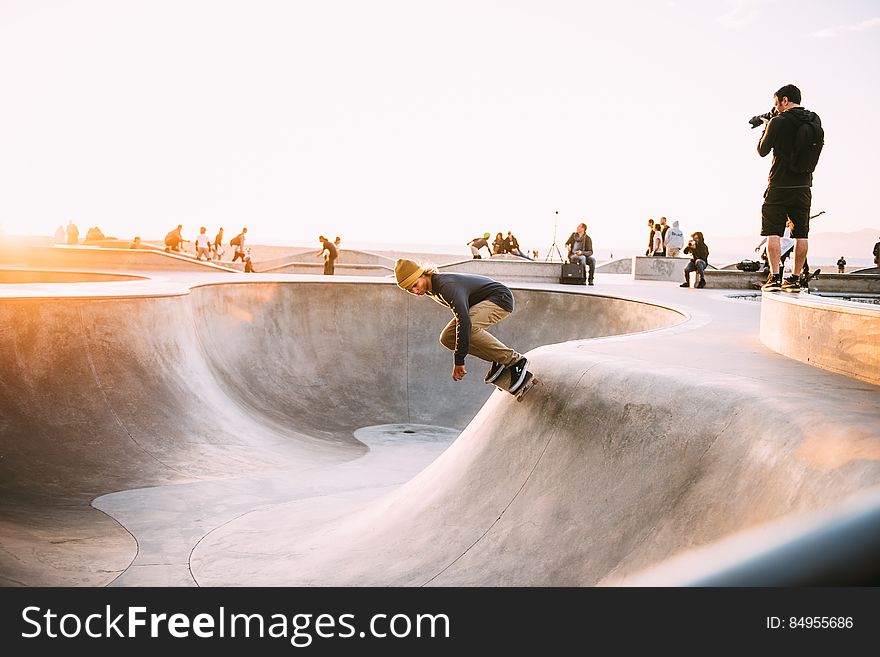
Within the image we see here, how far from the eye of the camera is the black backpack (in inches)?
254

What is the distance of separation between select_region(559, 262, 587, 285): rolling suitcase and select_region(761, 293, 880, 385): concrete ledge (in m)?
14.4

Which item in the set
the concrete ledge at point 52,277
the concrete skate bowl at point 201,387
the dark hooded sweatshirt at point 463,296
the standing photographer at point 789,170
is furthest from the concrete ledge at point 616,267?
the dark hooded sweatshirt at point 463,296

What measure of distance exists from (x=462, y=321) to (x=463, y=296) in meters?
0.26

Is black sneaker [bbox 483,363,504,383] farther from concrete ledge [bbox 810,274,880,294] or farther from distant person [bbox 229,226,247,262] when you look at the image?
distant person [bbox 229,226,247,262]

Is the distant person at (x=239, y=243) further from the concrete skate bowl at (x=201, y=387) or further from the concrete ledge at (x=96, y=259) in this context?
the concrete skate bowl at (x=201, y=387)

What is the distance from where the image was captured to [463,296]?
5.46 meters

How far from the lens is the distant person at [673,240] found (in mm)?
26453

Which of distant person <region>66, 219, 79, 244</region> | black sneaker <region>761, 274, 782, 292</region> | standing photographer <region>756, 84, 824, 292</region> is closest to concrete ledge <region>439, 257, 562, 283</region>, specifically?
black sneaker <region>761, 274, 782, 292</region>

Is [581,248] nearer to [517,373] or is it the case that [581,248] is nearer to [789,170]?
[789,170]

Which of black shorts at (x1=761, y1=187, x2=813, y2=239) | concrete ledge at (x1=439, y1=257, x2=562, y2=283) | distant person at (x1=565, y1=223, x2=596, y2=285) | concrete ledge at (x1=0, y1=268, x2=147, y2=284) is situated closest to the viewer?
black shorts at (x1=761, y1=187, x2=813, y2=239)

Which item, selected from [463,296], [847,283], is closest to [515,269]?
[847,283]

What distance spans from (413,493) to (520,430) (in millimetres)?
1547

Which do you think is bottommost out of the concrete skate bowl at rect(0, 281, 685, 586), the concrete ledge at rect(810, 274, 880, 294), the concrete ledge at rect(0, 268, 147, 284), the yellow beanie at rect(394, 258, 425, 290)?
the concrete skate bowl at rect(0, 281, 685, 586)
